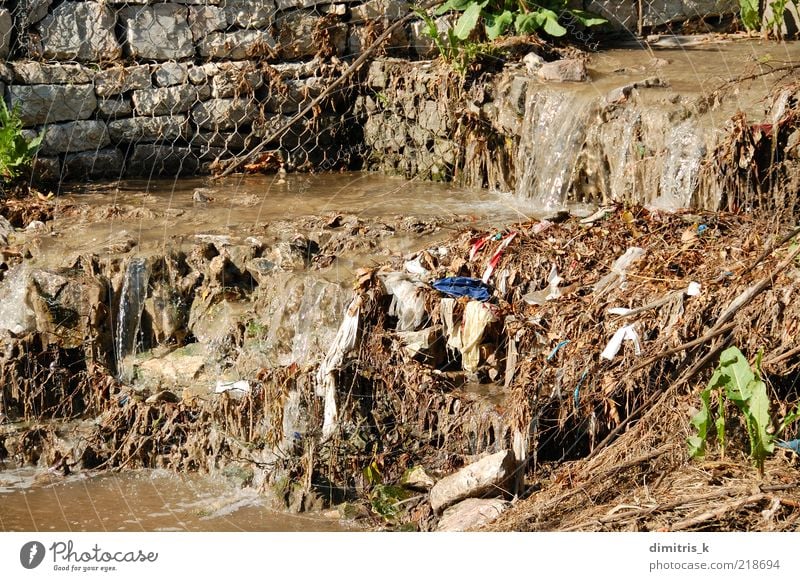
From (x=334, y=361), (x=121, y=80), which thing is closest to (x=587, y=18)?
(x=121, y=80)

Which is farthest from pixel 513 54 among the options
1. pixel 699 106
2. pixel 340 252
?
pixel 340 252

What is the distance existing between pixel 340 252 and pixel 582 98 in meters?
1.75

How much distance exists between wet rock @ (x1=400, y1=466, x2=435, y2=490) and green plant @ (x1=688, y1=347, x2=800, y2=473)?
1137 millimetres

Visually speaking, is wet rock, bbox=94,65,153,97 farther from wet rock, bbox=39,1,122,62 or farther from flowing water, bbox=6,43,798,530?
flowing water, bbox=6,43,798,530

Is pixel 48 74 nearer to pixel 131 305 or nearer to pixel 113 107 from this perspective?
pixel 113 107

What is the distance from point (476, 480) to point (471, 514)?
0.55ft

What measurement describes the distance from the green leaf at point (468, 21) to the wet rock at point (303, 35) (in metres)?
0.99

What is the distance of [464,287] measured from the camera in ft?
19.0

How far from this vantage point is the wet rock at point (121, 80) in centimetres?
834

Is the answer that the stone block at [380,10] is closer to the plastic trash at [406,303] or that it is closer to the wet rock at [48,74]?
the wet rock at [48,74]

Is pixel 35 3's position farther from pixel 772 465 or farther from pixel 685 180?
pixel 772 465

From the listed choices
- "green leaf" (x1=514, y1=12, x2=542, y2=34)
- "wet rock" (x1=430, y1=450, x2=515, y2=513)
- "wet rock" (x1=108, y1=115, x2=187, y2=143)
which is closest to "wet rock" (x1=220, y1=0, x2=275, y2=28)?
"wet rock" (x1=108, y1=115, x2=187, y2=143)

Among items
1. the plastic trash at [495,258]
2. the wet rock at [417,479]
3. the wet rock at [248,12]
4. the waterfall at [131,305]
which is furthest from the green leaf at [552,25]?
the wet rock at [417,479]

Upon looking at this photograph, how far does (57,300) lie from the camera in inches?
257
